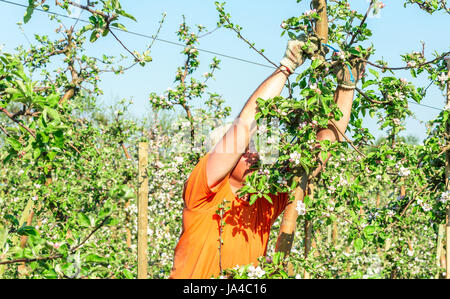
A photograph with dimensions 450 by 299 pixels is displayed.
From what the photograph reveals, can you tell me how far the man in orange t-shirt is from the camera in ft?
8.84

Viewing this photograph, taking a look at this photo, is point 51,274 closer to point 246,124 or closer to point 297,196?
point 246,124

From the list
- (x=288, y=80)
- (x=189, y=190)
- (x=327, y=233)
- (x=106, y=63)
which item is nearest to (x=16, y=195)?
(x=106, y=63)

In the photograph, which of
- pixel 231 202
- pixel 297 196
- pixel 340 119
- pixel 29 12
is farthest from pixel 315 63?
pixel 29 12

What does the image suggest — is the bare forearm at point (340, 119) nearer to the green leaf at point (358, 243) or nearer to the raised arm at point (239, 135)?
the raised arm at point (239, 135)

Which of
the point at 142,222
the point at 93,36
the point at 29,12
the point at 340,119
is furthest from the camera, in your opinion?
the point at 142,222

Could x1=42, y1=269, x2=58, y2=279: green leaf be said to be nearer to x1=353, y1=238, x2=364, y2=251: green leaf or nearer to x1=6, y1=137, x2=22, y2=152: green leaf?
x1=6, y1=137, x2=22, y2=152: green leaf

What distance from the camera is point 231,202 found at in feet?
9.14

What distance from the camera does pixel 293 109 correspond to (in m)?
2.70

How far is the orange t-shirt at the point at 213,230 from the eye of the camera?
9.22ft

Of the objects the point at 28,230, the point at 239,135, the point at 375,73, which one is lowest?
the point at 28,230

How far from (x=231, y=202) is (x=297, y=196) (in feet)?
1.32

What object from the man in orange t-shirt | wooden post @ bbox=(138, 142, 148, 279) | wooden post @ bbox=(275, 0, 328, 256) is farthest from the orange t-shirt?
wooden post @ bbox=(138, 142, 148, 279)
